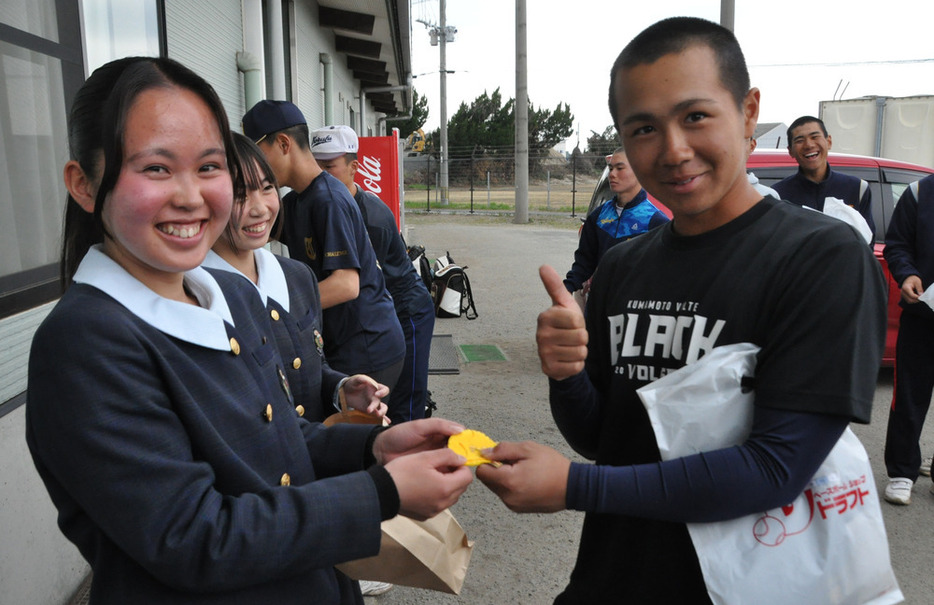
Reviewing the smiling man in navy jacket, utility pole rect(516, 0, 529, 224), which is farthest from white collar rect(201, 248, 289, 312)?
utility pole rect(516, 0, 529, 224)

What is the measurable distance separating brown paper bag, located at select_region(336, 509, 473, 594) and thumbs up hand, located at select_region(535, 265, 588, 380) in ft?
1.43

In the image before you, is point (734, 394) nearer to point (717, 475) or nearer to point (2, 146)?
point (717, 475)

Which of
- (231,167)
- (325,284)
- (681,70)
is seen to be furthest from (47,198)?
(681,70)

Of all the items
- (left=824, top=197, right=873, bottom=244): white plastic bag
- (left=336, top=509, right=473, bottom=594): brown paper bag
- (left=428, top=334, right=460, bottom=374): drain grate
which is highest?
(left=824, top=197, right=873, bottom=244): white plastic bag

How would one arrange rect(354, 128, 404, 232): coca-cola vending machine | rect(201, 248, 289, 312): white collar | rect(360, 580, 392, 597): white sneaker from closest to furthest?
1. rect(201, 248, 289, 312): white collar
2. rect(360, 580, 392, 597): white sneaker
3. rect(354, 128, 404, 232): coca-cola vending machine

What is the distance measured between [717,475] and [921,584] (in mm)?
2833

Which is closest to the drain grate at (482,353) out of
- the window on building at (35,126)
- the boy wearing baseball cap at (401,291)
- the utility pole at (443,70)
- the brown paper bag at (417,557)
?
the boy wearing baseball cap at (401,291)

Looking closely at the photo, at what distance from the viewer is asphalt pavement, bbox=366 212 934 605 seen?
334cm

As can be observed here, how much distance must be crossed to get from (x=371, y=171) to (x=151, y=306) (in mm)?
8150

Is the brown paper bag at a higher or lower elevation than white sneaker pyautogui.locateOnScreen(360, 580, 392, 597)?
higher

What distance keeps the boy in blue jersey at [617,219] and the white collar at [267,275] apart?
3017 millimetres

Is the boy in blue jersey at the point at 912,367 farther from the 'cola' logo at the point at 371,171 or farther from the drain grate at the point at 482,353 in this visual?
the 'cola' logo at the point at 371,171

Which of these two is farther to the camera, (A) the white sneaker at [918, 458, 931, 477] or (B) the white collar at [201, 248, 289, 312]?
(A) the white sneaker at [918, 458, 931, 477]

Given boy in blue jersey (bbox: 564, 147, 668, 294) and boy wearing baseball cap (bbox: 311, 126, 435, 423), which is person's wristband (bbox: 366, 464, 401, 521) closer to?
boy wearing baseball cap (bbox: 311, 126, 435, 423)
